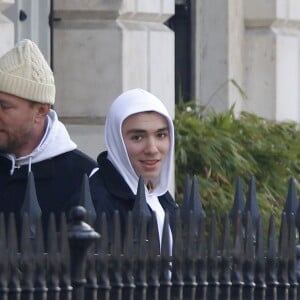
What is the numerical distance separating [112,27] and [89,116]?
476 millimetres

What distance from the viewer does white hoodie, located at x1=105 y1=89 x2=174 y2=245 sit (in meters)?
7.06

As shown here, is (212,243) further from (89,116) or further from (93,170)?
(89,116)

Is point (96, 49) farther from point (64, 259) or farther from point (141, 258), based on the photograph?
point (64, 259)

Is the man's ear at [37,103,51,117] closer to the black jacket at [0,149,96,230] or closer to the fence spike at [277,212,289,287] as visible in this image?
the black jacket at [0,149,96,230]

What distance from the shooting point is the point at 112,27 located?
1067 centimetres

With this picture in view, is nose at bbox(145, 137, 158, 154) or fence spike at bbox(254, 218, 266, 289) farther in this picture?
nose at bbox(145, 137, 158, 154)

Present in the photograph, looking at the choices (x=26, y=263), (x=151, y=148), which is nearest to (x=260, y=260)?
(x=26, y=263)

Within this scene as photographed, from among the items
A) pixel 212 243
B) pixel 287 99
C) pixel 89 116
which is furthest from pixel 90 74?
pixel 212 243

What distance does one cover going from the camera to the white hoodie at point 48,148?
709 cm

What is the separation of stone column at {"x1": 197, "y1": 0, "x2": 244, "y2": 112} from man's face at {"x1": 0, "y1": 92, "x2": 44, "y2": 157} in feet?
17.7

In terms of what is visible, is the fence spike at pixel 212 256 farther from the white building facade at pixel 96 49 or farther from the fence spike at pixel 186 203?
the white building facade at pixel 96 49

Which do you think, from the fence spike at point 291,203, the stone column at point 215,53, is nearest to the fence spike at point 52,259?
the fence spike at point 291,203

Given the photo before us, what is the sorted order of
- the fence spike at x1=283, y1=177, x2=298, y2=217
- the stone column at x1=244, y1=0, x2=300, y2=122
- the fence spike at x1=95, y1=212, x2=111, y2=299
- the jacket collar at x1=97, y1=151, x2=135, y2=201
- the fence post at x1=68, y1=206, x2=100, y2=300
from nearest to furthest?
the fence post at x1=68, y1=206, x2=100, y2=300
the fence spike at x1=95, y1=212, x2=111, y2=299
the fence spike at x1=283, y1=177, x2=298, y2=217
the jacket collar at x1=97, y1=151, x2=135, y2=201
the stone column at x1=244, y1=0, x2=300, y2=122

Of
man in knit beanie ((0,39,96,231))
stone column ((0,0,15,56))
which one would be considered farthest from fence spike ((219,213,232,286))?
stone column ((0,0,15,56))
